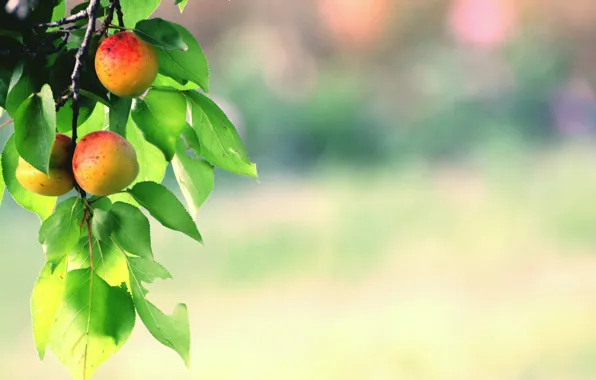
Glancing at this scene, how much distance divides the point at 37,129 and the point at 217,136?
0.12m

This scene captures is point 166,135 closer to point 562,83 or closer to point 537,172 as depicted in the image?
point 537,172

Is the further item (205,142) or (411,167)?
(411,167)

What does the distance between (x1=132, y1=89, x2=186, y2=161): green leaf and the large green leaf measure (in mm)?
76

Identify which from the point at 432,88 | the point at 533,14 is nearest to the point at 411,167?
the point at 432,88

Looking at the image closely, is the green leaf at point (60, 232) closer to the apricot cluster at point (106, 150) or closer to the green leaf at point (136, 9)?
the apricot cluster at point (106, 150)

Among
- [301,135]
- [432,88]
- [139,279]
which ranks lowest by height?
[139,279]

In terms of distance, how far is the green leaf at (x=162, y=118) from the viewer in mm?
461

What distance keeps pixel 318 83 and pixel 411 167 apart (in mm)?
473

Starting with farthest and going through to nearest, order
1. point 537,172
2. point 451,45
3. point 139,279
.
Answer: point 451,45
point 537,172
point 139,279

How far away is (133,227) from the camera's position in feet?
1.37

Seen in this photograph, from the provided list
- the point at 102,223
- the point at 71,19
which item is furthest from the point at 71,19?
the point at 102,223

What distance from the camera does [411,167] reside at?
2.97m

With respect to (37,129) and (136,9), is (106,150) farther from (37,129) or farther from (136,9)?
(136,9)

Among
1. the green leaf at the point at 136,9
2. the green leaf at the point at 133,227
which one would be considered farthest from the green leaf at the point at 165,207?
the green leaf at the point at 136,9
